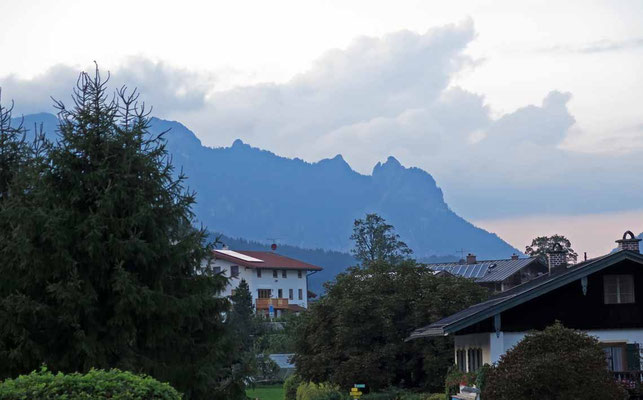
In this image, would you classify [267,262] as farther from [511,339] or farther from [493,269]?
[511,339]

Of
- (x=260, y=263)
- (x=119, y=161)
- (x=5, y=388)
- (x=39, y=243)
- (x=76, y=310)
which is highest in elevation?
(x=260, y=263)

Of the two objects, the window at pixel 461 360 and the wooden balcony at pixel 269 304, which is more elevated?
the wooden balcony at pixel 269 304

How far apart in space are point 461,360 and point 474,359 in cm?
260

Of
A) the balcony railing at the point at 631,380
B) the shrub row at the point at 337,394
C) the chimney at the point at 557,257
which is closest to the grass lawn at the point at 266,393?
the shrub row at the point at 337,394

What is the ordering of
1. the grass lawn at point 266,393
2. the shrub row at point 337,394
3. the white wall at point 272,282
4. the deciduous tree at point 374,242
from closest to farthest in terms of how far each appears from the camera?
the shrub row at point 337,394 < the grass lawn at point 266,393 < the deciduous tree at point 374,242 < the white wall at point 272,282

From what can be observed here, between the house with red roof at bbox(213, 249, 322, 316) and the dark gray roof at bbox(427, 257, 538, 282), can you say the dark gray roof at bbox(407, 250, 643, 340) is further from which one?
the house with red roof at bbox(213, 249, 322, 316)

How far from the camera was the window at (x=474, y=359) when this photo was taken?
33312 millimetres

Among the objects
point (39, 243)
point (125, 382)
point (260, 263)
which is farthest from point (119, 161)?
point (260, 263)

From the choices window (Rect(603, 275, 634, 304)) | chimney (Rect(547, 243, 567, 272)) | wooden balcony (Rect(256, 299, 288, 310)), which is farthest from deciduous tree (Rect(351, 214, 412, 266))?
window (Rect(603, 275, 634, 304))

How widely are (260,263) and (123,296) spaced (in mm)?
109210

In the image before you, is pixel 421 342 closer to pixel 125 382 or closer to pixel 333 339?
pixel 333 339

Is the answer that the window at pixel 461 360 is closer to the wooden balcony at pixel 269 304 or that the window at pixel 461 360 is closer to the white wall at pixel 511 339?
the white wall at pixel 511 339

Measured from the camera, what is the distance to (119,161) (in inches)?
842

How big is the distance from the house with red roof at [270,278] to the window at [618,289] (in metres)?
91.5
